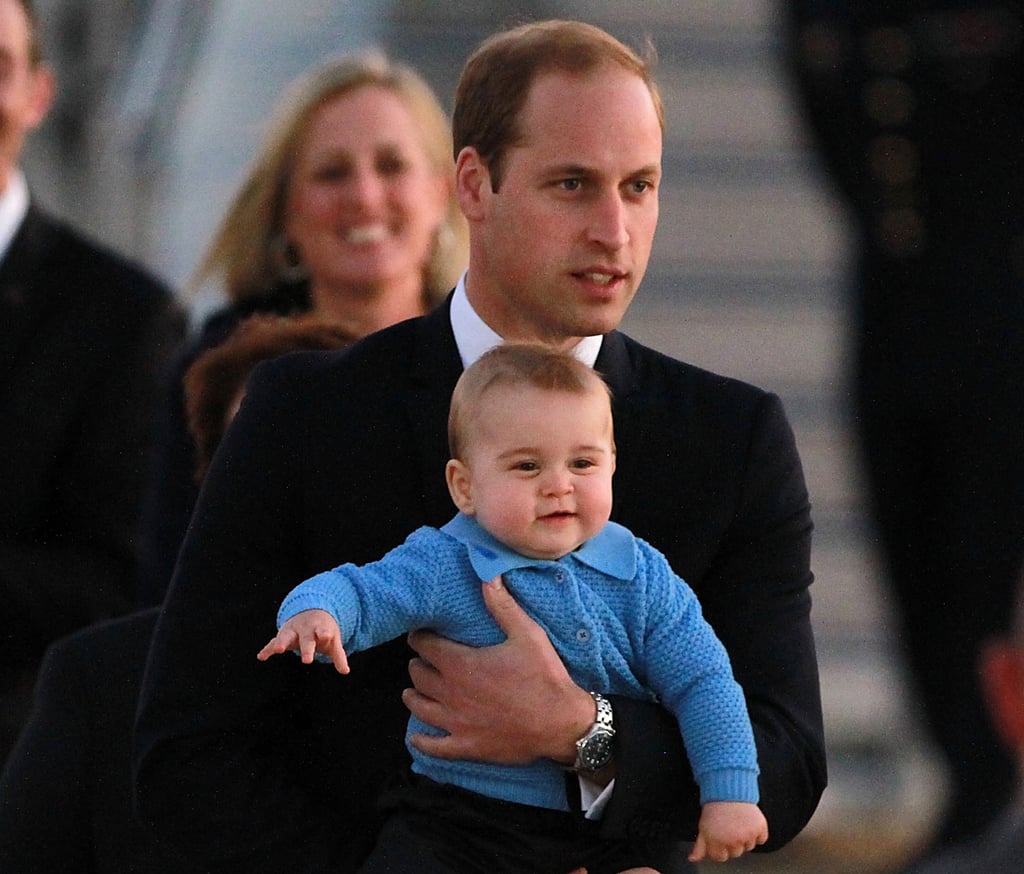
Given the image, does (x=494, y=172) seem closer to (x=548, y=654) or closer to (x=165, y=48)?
(x=548, y=654)

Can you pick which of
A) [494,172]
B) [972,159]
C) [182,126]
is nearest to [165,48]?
[182,126]

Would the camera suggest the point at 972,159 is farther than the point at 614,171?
Yes

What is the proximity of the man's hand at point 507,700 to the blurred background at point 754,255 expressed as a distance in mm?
3995

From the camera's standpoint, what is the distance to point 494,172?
2.88 m

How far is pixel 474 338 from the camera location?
9.80 ft

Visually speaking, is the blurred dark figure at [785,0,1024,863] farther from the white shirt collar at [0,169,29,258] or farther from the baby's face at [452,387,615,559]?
the baby's face at [452,387,615,559]

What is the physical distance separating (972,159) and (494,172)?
2.83 metres

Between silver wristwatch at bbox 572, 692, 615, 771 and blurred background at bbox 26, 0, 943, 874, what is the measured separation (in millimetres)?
4051

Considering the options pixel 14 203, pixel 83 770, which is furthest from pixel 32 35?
pixel 83 770

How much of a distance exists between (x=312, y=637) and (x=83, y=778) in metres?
0.91

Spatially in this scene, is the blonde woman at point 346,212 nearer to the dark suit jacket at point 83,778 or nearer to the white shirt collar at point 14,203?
the white shirt collar at point 14,203

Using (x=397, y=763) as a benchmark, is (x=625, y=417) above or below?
above

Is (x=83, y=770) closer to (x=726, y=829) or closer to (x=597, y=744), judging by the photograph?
(x=597, y=744)

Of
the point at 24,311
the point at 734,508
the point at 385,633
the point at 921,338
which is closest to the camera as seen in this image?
the point at 385,633
